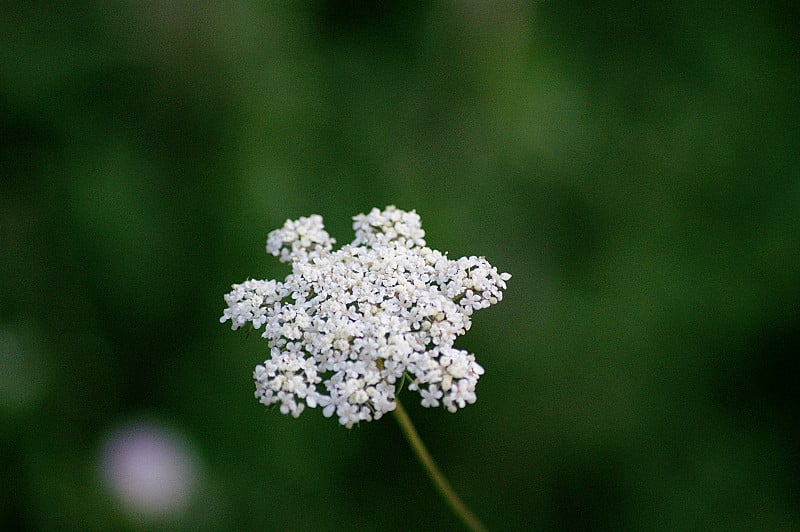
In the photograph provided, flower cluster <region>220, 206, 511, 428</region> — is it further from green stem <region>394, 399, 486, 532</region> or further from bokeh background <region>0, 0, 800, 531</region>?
bokeh background <region>0, 0, 800, 531</region>

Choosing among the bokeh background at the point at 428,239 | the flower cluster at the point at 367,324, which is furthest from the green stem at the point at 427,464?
the bokeh background at the point at 428,239

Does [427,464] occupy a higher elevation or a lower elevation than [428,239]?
lower

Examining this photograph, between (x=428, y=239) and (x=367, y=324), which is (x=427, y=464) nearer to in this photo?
(x=367, y=324)

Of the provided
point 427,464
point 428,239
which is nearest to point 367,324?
point 427,464

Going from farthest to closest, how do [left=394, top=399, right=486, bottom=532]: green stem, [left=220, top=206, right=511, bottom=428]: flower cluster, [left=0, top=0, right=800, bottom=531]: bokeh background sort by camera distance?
[left=0, top=0, right=800, bottom=531]: bokeh background < [left=394, top=399, right=486, bottom=532]: green stem < [left=220, top=206, right=511, bottom=428]: flower cluster

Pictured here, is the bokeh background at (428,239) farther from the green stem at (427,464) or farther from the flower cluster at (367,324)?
the flower cluster at (367,324)

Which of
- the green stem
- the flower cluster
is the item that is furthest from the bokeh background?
the flower cluster

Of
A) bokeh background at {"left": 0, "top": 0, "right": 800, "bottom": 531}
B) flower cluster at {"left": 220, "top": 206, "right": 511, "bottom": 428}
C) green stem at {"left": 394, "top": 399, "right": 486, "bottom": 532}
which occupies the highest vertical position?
bokeh background at {"left": 0, "top": 0, "right": 800, "bottom": 531}
